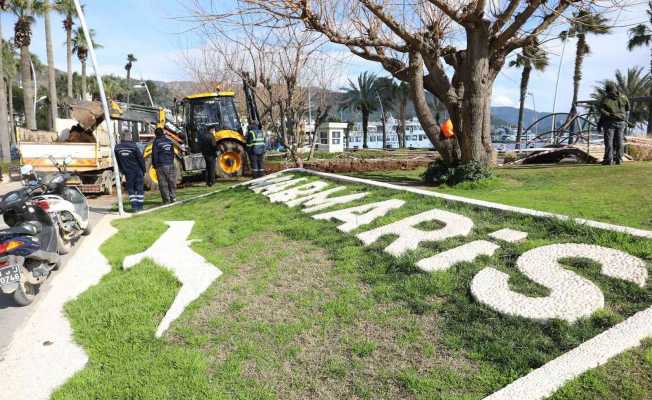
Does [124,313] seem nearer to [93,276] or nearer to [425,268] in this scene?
[93,276]

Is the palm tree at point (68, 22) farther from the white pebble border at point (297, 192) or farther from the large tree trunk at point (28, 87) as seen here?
the white pebble border at point (297, 192)

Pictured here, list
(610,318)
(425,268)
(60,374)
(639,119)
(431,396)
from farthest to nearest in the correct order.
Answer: (639,119)
(425,268)
(60,374)
(610,318)
(431,396)

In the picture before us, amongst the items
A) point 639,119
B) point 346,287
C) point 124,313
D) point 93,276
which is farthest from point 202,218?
point 639,119

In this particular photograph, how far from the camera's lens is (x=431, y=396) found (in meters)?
2.73

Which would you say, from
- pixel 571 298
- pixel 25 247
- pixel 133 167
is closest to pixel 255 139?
pixel 133 167

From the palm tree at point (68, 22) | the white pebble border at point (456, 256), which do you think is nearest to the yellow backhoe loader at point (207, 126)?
the white pebble border at point (456, 256)

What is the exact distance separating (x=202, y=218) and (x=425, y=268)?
5380 millimetres

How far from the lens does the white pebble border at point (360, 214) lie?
5840mm

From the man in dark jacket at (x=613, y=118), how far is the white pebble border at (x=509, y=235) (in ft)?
24.1

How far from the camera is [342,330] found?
3.57 m

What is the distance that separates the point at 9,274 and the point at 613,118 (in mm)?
11409

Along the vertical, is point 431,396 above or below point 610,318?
below

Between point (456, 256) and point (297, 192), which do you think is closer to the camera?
point (456, 256)

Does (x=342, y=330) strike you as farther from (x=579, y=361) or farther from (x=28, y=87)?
(x=28, y=87)
